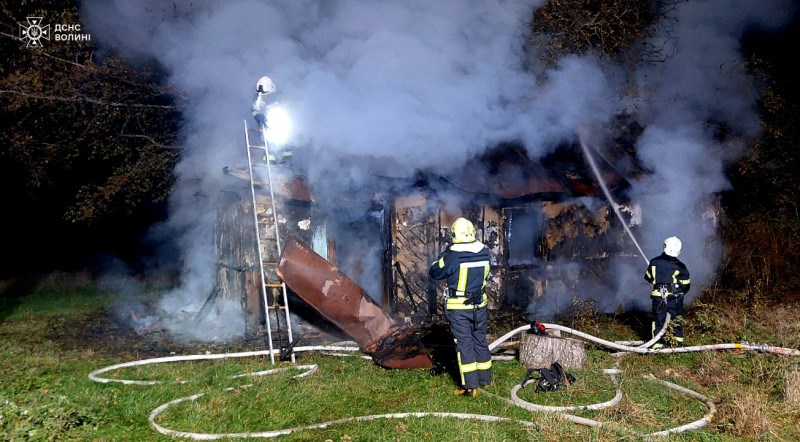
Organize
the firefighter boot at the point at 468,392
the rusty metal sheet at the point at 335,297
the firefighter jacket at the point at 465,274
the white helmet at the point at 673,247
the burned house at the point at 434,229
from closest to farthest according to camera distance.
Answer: the firefighter boot at the point at 468,392 → the firefighter jacket at the point at 465,274 → the rusty metal sheet at the point at 335,297 → the white helmet at the point at 673,247 → the burned house at the point at 434,229

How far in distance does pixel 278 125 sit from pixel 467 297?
4029 mm

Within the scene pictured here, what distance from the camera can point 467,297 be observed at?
6145 millimetres

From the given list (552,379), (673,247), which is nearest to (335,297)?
(552,379)

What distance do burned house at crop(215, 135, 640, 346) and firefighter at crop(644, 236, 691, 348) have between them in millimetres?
2910

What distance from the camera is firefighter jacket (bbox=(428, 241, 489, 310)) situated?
20.1 feet

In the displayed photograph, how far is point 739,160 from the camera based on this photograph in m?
12.4

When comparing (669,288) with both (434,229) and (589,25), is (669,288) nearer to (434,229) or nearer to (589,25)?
(434,229)

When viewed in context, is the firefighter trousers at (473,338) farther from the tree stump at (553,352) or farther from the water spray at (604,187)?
the water spray at (604,187)

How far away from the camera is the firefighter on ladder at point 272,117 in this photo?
736 centimetres

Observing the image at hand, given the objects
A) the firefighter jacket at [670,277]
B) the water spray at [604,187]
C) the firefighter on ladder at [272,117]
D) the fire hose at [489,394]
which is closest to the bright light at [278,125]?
the firefighter on ladder at [272,117]

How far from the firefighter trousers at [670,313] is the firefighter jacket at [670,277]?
8cm

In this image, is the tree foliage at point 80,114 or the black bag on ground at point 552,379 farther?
the tree foliage at point 80,114

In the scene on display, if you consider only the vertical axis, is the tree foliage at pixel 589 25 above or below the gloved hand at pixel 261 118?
above

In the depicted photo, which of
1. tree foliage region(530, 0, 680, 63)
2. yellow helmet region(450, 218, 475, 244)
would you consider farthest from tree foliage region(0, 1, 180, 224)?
yellow helmet region(450, 218, 475, 244)
